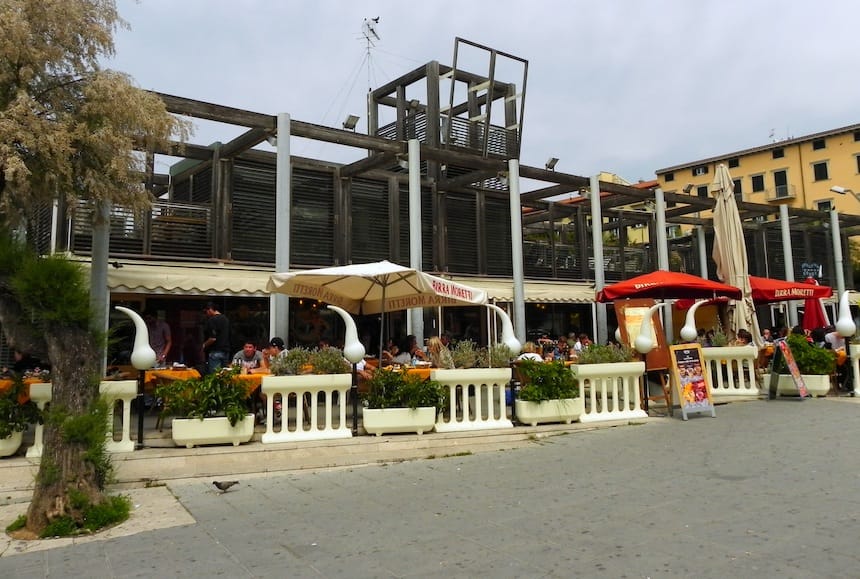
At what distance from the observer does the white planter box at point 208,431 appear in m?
6.55

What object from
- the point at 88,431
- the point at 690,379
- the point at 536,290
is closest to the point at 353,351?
the point at 88,431

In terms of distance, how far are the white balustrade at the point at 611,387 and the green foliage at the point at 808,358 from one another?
11.0 feet

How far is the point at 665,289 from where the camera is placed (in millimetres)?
11039

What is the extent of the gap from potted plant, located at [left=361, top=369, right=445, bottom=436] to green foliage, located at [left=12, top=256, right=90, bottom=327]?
11.1 ft

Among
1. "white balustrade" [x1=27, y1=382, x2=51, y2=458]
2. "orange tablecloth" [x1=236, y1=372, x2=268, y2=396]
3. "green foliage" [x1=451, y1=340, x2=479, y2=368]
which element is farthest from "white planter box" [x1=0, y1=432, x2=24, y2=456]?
"green foliage" [x1=451, y1=340, x2=479, y2=368]

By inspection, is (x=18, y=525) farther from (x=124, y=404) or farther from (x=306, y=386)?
(x=306, y=386)

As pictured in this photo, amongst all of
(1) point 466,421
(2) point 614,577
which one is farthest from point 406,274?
(2) point 614,577

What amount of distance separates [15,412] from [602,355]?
703 cm

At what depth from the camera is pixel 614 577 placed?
3492mm

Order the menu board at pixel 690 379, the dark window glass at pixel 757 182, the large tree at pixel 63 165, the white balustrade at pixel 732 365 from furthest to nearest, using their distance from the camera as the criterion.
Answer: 1. the dark window glass at pixel 757 182
2. the white balustrade at pixel 732 365
3. the menu board at pixel 690 379
4. the large tree at pixel 63 165

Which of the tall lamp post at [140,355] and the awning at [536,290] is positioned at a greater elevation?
the awning at [536,290]

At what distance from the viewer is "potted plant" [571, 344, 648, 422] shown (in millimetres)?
8758

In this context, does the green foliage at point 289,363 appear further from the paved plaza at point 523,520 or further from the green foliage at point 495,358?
the green foliage at point 495,358

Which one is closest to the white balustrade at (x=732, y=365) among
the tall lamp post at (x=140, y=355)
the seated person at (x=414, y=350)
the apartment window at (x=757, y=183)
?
the seated person at (x=414, y=350)
